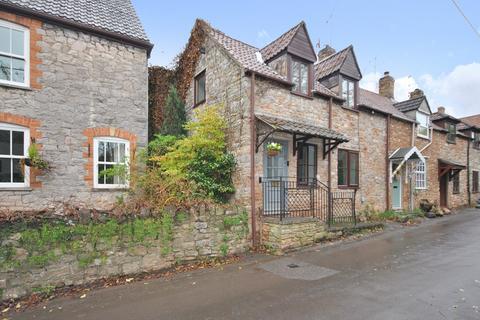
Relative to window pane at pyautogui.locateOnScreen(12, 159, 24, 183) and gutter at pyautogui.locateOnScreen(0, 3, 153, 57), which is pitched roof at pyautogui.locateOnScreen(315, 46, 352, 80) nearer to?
gutter at pyautogui.locateOnScreen(0, 3, 153, 57)

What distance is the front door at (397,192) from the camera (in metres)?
15.1

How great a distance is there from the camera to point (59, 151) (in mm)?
8852

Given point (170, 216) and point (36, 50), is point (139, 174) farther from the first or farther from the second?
point (36, 50)

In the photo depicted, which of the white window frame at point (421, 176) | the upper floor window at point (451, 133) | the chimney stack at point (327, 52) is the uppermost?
the chimney stack at point (327, 52)

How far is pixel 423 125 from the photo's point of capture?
17344 mm

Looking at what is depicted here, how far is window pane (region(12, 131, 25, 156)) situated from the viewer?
8.29 metres

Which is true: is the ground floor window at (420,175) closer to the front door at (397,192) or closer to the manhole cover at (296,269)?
the front door at (397,192)

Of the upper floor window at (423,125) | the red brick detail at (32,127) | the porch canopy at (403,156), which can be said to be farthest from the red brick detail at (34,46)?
the upper floor window at (423,125)

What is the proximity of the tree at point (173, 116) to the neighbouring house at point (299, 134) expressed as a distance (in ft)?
2.08

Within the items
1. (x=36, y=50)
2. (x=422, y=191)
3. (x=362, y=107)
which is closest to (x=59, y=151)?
(x=36, y=50)

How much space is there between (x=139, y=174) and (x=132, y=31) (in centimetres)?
525

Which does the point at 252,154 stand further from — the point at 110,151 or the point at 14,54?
the point at 14,54

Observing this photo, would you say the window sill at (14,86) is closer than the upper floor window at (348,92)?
Yes

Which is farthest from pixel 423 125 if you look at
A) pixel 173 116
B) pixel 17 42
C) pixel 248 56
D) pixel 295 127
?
pixel 17 42
